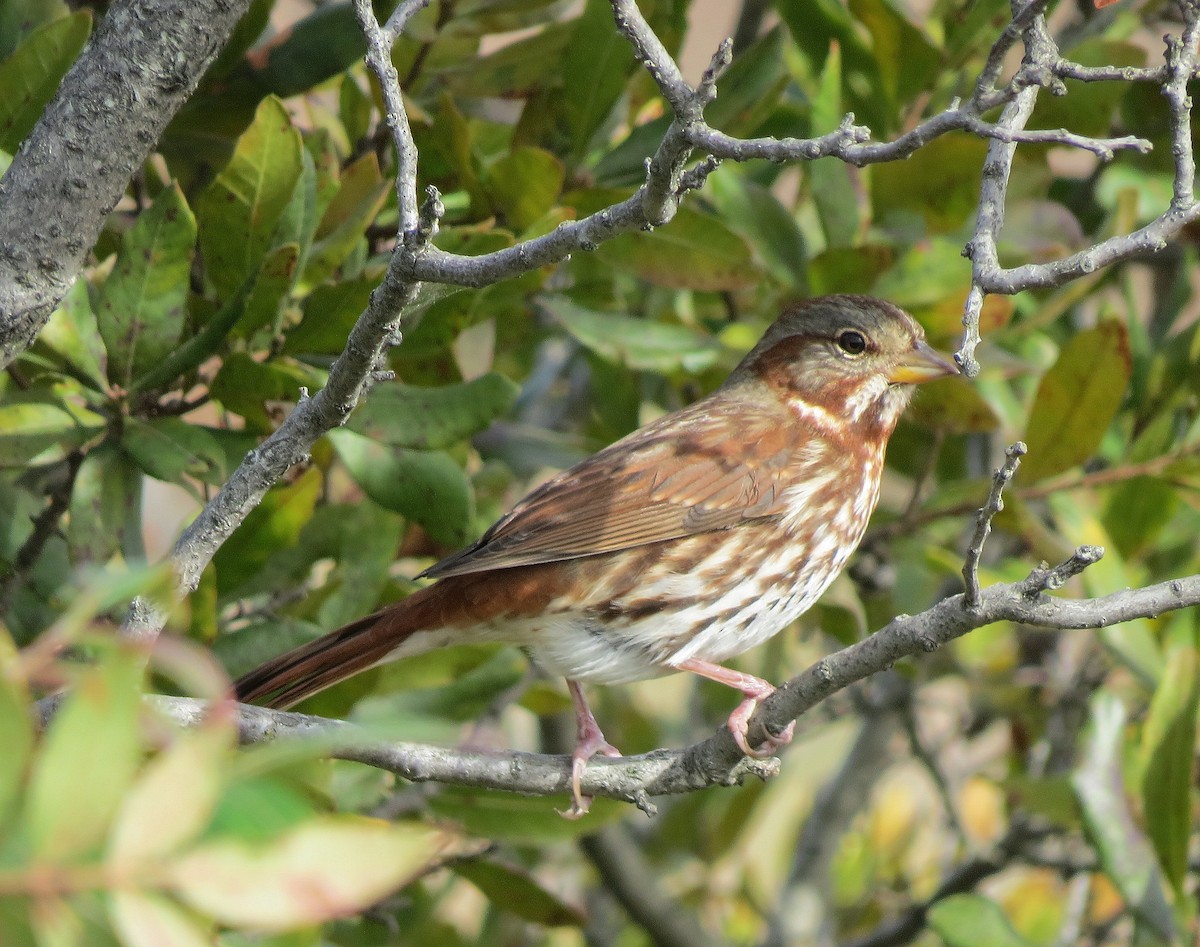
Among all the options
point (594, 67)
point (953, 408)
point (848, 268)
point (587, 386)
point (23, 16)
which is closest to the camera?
point (23, 16)

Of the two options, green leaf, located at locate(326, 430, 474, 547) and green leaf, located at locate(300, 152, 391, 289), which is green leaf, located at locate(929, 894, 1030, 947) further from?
green leaf, located at locate(300, 152, 391, 289)

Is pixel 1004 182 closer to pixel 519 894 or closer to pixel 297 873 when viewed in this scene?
pixel 297 873

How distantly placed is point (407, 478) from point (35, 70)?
1.16 meters

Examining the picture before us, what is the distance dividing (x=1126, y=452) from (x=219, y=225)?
267 centimetres

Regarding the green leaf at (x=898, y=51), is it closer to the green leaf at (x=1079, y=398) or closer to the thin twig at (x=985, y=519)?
the green leaf at (x=1079, y=398)

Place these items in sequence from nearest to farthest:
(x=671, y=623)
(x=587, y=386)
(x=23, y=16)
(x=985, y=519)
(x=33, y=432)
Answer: (x=985, y=519)
(x=33, y=432)
(x=23, y=16)
(x=671, y=623)
(x=587, y=386)

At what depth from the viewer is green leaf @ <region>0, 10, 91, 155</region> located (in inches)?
115

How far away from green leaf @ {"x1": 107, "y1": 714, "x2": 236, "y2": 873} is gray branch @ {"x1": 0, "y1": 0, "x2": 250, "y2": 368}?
5.87 feet

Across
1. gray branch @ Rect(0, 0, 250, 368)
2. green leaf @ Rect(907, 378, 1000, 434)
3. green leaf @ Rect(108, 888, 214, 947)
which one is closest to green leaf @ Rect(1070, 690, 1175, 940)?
green leaf @ Rect(907, 378, 1000, 434)

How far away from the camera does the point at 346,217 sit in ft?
11.5

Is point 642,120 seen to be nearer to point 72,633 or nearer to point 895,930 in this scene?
point 895,930

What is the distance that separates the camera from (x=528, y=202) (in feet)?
11.5

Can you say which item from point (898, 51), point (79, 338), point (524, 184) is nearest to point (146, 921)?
point (79, 338)

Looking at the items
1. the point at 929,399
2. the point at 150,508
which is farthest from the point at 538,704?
the point at 150,508
